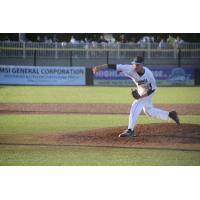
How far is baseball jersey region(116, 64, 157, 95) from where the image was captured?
38.3 ft

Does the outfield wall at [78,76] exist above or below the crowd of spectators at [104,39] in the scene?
below

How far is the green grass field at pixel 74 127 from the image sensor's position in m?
11.4

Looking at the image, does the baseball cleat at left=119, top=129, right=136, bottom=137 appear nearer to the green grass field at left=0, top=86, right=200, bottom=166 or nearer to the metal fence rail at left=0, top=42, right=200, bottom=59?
the green grass field at left=0, top=86, right=200, bottom=166

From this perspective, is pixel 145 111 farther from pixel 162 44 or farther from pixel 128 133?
pixel 162 44

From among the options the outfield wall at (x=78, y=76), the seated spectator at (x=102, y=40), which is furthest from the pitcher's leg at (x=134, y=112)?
the seated spectator at (x=102, y=40)

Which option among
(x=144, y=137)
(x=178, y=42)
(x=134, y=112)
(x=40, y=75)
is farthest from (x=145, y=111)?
(x=40, y=75)

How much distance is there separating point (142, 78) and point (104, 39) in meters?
0.73

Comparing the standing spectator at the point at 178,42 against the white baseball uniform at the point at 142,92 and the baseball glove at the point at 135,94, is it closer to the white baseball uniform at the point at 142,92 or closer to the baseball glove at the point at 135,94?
the white baseball uniform at the point at 142,92

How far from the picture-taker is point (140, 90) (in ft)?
38.6

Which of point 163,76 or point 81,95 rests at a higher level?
point 163,76

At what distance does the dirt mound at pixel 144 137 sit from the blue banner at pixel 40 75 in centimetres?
79

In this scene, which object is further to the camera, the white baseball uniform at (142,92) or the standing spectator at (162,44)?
the standing spectator at (162,44)

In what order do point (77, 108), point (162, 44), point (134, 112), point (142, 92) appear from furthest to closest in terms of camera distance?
point (77, 108), point (162, 44), point (142, 92), point (134, 112)
